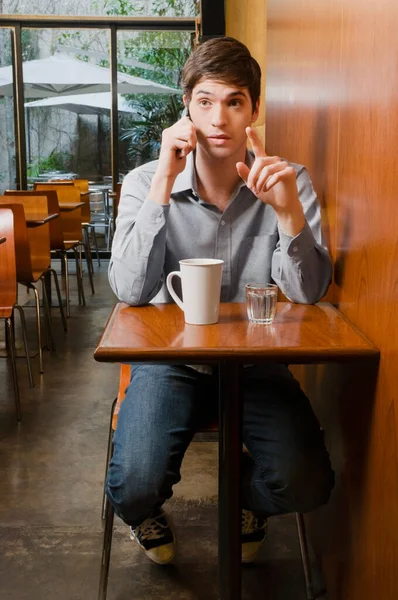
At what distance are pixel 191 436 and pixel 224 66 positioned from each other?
845 mm

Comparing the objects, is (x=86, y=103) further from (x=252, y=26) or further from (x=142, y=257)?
(x=142, y=257)

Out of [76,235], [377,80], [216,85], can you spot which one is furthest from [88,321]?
[377,80]

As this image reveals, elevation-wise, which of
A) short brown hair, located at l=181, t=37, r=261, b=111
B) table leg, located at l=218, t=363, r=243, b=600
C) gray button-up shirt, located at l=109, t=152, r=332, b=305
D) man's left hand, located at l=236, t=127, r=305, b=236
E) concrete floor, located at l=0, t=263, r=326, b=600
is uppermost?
short brown hair, located at l=181, t=37, r=261, b=111

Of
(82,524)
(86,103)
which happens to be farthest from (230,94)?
(86,103)

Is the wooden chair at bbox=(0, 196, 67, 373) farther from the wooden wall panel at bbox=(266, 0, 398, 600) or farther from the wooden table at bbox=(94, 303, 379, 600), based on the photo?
the wooden table at bbox=(94, 303, 379, 600)

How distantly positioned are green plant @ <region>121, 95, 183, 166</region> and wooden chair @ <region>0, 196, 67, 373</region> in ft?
13.1

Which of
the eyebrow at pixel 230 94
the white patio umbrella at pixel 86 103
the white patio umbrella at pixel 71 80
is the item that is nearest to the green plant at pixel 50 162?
the white patio umbrella at pixel 86 103

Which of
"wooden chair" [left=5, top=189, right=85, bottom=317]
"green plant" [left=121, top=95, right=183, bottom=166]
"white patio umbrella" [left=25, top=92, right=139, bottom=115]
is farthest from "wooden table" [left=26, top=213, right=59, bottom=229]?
"white patio umbrella" [left=25, top=92, right=139, bottom=115]

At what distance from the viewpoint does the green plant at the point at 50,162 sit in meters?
8.62

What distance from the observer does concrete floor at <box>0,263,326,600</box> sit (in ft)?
6.61

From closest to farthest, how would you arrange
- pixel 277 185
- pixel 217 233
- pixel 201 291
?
pixel 201 291
pixel 277 185
pixel 217 233

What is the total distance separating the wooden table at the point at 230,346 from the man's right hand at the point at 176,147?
1.02ft

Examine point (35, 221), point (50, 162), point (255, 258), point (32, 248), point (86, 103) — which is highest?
point (86, 103)

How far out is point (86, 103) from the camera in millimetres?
8539
